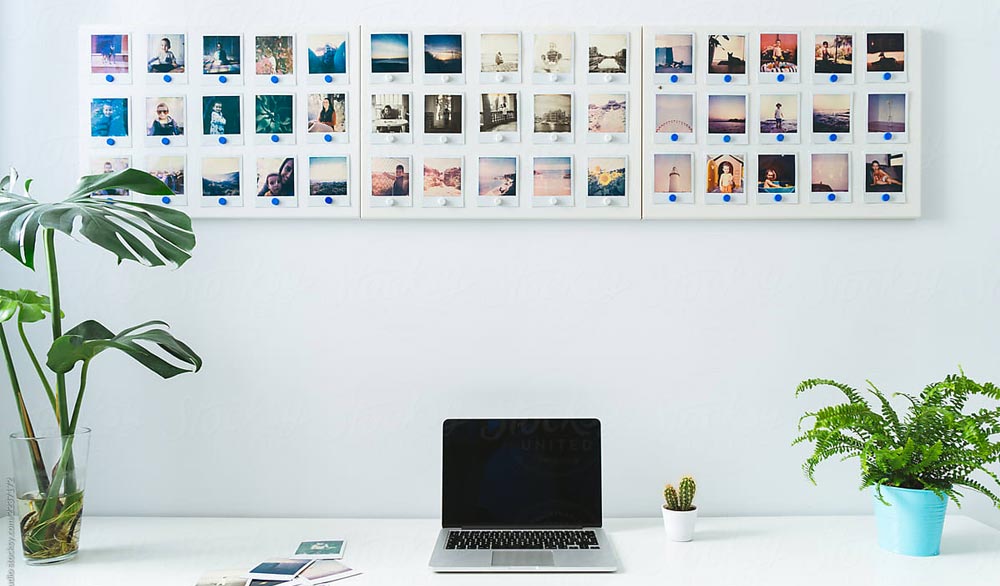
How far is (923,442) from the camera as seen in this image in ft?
4.45

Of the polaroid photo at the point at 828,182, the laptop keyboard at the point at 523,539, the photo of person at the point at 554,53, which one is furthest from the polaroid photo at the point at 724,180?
the laptop keyboard at the point at 523,539

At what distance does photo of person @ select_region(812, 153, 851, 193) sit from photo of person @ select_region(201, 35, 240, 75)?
120cm

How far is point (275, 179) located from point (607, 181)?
26.6 inches

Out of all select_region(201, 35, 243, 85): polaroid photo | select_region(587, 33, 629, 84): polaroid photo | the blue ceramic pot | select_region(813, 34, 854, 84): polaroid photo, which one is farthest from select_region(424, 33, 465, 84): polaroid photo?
the blue ceramic pot

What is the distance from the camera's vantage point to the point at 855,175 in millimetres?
1641

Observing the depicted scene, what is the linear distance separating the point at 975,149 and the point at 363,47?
128 centimetres

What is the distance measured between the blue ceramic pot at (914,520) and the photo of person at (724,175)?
636mm

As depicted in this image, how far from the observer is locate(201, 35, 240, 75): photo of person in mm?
1646

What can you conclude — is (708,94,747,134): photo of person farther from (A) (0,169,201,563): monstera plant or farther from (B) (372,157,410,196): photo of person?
(A) (0,169,201,563): monstera plant

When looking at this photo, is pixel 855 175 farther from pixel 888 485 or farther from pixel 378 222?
pixel 378 222

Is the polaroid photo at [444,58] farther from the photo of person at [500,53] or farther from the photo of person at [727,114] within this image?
the photo of person at [727,114]

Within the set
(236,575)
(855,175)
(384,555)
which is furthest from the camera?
(855,175)

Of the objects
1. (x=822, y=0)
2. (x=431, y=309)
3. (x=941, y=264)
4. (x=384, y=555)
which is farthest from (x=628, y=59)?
(x=384, y=555)

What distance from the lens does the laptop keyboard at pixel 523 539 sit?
1.43 metres
